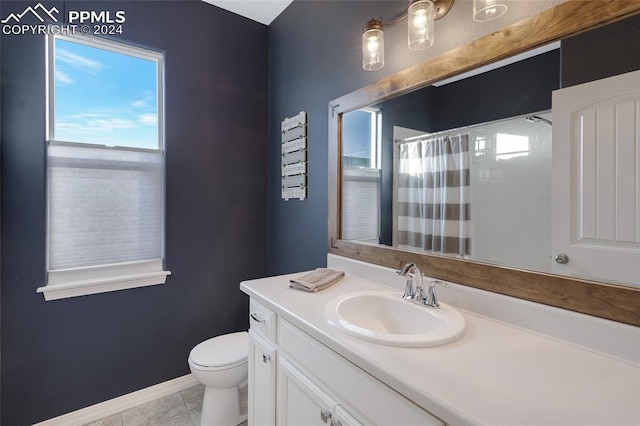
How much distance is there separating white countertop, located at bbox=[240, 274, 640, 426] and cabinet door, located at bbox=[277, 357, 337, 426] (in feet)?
0.65

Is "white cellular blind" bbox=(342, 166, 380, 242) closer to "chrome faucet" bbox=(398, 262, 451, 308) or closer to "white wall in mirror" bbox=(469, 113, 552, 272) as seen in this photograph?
"chrome faucet" bbox=(398, 262, 451, 308)

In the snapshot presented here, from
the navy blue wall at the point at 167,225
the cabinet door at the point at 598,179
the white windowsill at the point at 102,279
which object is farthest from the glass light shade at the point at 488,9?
the white windowsill at the point at 102,279

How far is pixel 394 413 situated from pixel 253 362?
88 centimetres

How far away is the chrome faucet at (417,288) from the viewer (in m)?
1.10

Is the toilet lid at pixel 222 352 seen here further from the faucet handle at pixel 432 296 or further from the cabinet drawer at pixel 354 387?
the faucet handle at pixel 432 296

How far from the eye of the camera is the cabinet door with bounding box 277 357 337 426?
0.94 m

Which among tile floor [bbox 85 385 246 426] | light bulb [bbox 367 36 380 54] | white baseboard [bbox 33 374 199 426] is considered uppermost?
light bulb [bbox 367 36 380 54]

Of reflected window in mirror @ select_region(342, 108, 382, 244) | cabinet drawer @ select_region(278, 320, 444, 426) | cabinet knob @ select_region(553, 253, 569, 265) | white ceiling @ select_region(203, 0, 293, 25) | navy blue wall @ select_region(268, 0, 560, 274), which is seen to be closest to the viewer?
cabinet drawer @ select_region(278, 320, 444, 426)

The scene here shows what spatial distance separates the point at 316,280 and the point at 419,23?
116 cm

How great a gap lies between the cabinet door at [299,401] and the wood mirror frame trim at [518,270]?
630 mm

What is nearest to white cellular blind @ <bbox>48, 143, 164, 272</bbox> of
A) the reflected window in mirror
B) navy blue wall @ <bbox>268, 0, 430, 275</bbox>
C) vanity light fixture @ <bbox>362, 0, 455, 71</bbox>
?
navy blue wall @ <bbox>268, 0, 430, 275</bbox>

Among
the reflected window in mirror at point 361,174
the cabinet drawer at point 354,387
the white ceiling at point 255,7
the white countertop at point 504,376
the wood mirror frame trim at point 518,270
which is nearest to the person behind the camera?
the white countertop at point 504,376

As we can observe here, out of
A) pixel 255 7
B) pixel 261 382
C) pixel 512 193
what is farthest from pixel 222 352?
pixel 255 7

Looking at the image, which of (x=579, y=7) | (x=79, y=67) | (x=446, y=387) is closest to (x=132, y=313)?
→ (x=79, y=67)
